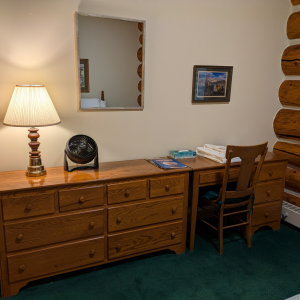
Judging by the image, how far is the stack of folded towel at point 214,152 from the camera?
2.69m

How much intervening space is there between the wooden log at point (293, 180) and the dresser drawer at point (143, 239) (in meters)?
1.51

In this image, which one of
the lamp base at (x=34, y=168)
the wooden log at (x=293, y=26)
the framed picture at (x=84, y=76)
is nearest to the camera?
the lamp base at (x=34, y=168)

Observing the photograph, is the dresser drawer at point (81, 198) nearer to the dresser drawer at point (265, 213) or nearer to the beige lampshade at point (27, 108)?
the beige lampshade at point (27, 108)

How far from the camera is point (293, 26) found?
3.15 metres

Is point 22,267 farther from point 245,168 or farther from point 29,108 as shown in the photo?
point 245,168

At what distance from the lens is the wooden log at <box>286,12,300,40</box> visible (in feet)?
10.2

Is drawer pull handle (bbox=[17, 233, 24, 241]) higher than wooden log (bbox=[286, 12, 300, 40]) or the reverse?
the reverse

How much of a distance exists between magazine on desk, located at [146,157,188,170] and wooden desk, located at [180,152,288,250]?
0.31 ft

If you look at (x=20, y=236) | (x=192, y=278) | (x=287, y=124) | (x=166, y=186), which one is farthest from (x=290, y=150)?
(x=20, y=236)

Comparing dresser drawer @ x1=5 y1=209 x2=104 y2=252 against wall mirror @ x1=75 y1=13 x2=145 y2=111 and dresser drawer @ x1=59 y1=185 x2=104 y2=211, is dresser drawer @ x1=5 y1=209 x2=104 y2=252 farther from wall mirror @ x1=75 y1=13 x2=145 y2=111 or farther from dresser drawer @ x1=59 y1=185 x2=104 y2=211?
wall mirror @ x1=75 y1=13 x2=145 y2=111

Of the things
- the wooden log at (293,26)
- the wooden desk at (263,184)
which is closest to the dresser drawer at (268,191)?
the wooden desk at (263,184)

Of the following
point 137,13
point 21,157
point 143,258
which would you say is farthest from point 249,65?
point 21,157

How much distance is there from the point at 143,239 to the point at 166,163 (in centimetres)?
66

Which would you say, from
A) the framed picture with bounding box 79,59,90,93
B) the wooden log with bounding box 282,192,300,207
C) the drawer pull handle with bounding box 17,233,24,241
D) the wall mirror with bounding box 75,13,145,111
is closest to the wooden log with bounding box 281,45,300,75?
the wooden log with bounding box 282,192,300,207
